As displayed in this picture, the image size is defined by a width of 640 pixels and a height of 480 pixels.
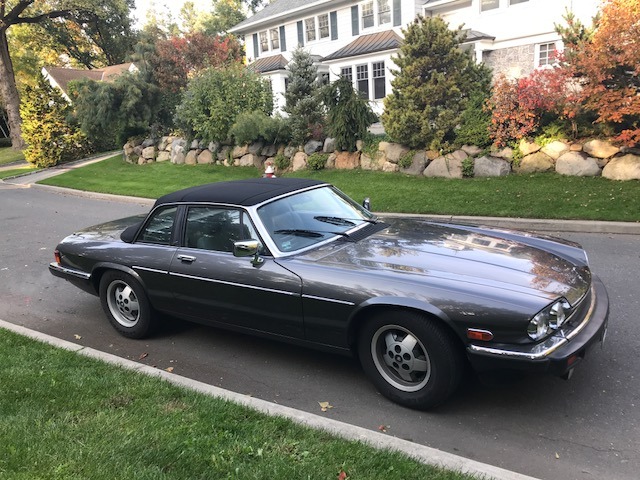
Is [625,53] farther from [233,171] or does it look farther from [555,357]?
[233,171]

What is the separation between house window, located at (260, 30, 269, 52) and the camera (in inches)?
1156

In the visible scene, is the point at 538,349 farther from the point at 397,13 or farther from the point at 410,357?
the point at 397,13

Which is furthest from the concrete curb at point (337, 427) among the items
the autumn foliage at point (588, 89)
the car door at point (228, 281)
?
the autumn foliage at point (588, 89)

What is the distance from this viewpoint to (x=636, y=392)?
11.4ft

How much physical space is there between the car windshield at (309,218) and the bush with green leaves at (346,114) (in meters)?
9.88

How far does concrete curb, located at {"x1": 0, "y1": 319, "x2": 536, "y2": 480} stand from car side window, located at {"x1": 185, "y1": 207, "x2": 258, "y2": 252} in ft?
3.61

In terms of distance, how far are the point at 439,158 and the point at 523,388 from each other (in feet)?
32.3

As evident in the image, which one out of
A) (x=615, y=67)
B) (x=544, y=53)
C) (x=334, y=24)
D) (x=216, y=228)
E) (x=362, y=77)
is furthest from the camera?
(x=334, y=24)

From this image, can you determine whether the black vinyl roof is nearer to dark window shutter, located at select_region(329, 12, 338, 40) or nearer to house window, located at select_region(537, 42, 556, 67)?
house window, located at select_region(537, 42, 556, 67)

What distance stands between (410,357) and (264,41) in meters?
29.3

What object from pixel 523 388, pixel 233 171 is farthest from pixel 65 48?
pixel 523 388

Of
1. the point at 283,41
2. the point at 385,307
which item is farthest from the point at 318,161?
the point at 283,41

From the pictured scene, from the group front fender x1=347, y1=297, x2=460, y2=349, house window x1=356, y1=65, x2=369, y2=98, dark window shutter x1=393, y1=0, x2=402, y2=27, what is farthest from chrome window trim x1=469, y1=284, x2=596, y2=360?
dark window shutter x1=393, y1=0, x2=402, y2=27

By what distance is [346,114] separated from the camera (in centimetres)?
1420
